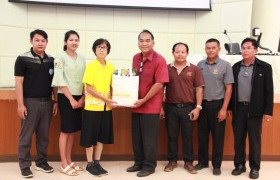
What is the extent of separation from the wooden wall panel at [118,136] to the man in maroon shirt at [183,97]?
Result: 38 centimetres

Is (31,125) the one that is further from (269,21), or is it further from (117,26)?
(269,21)

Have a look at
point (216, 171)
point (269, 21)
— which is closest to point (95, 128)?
point (216, 171)

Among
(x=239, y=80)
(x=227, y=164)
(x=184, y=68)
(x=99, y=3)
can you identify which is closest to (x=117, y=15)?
(x=99, y=3)

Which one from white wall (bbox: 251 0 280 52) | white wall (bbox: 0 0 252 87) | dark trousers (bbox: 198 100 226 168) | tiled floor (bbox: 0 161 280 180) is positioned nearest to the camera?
tiled floor (bbox: 0 161 280 180)

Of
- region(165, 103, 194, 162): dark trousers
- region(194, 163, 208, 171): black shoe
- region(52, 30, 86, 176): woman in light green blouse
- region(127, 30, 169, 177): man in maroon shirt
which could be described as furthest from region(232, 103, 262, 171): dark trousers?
region(52, 30, 86, 176): woman in light green blouse

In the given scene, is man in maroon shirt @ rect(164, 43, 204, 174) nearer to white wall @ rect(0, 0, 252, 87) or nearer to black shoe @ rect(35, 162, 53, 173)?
black shoe @ rect(35, 162, 53, 173)

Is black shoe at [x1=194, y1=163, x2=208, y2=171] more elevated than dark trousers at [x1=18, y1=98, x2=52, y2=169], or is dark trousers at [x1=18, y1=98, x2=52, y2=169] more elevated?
dark trousers at [x1=18, y1=98, x2=52, y2=169]

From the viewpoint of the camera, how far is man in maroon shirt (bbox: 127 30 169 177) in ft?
8.57

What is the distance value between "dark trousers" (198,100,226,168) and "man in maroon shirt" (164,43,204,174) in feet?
0.40

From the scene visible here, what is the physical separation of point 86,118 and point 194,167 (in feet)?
3.91

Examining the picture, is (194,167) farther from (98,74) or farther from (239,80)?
(98,74)

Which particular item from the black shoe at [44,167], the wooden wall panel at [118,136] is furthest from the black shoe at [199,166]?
the black shoe at [44,167]

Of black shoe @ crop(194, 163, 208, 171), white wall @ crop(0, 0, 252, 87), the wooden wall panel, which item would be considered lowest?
black shoe @ crop(194, 163, 208, 171)

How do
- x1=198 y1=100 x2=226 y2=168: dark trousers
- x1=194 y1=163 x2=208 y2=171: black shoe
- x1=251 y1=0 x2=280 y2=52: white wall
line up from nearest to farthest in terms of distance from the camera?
x1=198 y1=100 x2=226 y2=168: dark trousers, x1=194 y1=163 x2=208 y2=171: black shoe, x1=251 y1=0 x2=280 y2=52: white wall
